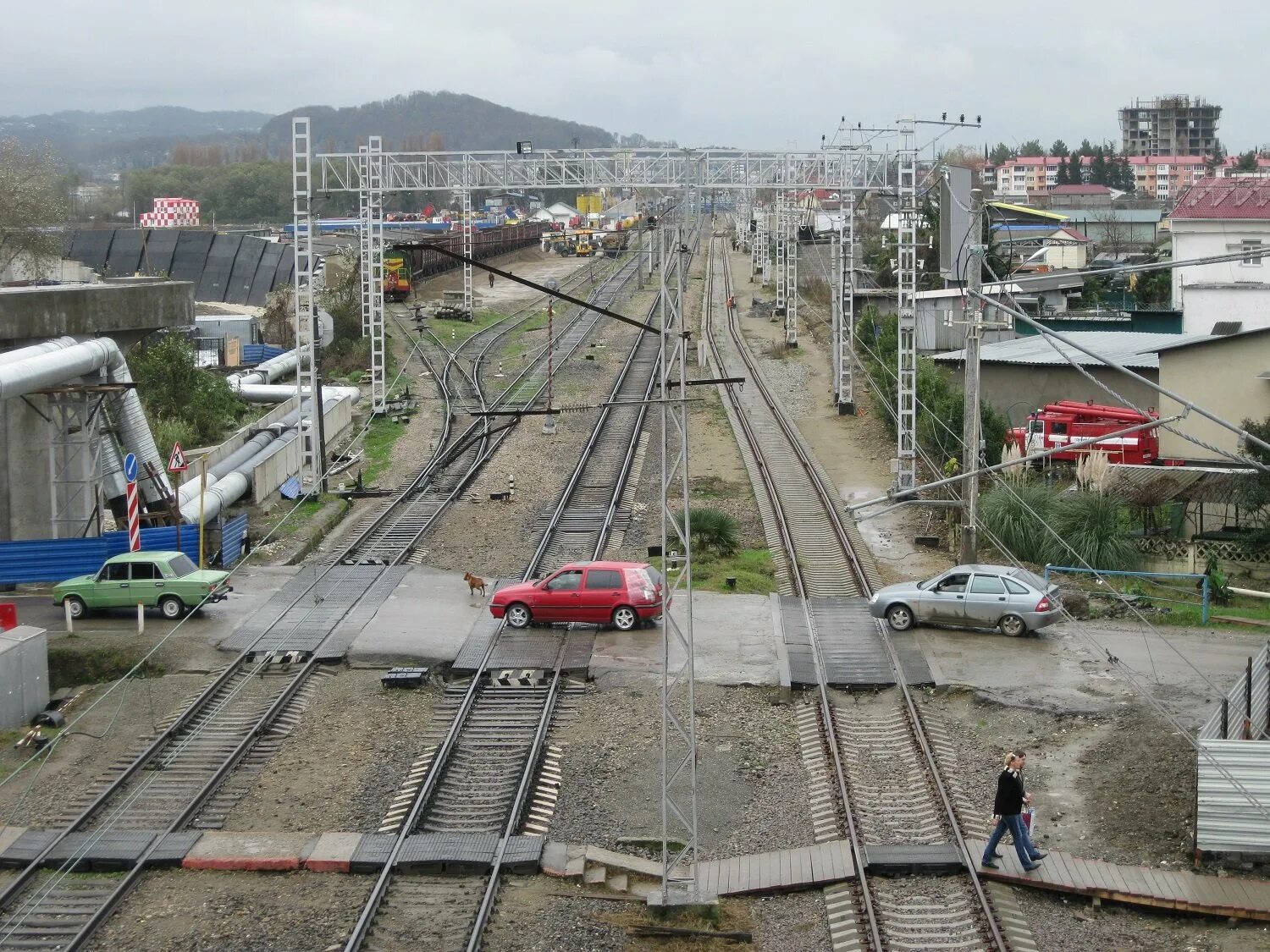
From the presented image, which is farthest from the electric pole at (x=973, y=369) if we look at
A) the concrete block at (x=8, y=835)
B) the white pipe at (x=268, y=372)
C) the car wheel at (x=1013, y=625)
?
the white pipe at (x=268, y=372)

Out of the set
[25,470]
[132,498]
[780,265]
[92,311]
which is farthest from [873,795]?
[780,265]

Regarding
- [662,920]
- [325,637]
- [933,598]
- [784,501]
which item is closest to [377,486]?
[784,501]

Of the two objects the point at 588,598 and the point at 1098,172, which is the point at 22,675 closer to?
the point at 588,598

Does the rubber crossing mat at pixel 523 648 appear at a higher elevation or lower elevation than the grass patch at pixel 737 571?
lower

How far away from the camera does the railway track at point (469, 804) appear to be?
12.2 m

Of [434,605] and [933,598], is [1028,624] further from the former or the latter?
[434,605]

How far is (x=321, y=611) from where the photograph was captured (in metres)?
22.0

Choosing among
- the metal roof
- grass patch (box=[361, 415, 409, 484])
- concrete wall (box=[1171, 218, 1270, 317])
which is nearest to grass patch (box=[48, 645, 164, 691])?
grass patch (box=[361, 415, 409, 484])

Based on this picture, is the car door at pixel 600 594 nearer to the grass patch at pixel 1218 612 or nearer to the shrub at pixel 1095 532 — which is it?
the shrub at pixel 1095 532

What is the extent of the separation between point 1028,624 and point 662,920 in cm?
977

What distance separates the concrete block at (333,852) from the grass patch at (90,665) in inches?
264

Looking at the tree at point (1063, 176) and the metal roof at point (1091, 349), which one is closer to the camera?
the metal roof at point (1091, 349)

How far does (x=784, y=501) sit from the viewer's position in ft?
97.0

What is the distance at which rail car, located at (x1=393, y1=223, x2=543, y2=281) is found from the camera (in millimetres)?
68125
